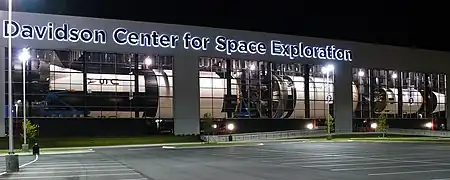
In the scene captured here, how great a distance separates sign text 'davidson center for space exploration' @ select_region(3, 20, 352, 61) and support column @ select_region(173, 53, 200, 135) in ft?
7.16

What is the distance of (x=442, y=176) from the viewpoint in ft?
57.3

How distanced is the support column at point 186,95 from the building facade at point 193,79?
13cm

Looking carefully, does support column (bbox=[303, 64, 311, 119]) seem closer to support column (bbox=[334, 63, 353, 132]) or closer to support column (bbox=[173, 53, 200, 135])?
support column (bbox=[334, 63, 353, 132])

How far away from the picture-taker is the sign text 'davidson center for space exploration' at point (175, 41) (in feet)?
208

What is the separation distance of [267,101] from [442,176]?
60.4 m

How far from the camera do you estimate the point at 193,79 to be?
7144 centimetres

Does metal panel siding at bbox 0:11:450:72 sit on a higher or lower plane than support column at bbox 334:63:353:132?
higher

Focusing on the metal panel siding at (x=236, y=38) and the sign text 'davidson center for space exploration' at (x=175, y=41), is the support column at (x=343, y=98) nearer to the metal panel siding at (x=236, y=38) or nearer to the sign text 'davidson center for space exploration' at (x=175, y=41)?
the sign text 'davidson center for space exploration' at (x=175, y=41)

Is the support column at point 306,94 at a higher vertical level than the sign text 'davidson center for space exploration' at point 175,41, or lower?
lower

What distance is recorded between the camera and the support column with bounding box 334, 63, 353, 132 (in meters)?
83.4

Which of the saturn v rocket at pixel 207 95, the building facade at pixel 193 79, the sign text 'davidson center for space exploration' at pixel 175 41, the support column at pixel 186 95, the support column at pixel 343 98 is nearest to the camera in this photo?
the sign text 'davidson center for space exploration' at pixel 175 41

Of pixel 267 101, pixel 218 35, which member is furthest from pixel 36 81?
pixel 267 101

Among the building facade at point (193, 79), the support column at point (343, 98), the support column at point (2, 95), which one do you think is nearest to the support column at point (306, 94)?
the building facade at point (193, 79)

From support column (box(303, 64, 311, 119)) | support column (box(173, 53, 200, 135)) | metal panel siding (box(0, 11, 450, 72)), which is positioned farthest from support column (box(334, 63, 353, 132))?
support column (box(173, 53, 200, 135))
